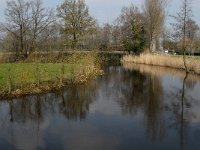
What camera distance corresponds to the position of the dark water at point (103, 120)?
10.5m

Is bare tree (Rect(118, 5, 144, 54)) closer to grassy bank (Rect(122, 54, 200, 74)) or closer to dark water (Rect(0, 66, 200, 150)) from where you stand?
grassy bank (Rect(122, 54, 200, 74))

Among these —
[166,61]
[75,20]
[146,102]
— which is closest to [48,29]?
[75,20]

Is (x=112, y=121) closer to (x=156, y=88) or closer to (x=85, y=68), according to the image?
(x=156, y=88)

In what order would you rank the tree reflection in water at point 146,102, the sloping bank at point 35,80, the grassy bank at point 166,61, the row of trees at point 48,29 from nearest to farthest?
the tree reflection in water at point 146,102, the sloping bank at point 35,80, the grassy bank at point 166,61, the row of trees at point 48,29

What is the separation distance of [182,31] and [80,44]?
16.6m

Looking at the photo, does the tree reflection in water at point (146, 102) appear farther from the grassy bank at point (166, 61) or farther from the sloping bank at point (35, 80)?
the grassy bank at point (166, 61)

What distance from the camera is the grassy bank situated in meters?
30.3

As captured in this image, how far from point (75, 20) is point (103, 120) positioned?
3161 cm

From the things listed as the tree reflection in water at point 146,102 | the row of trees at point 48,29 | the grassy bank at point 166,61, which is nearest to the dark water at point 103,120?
the tree reflection in water at point 146,102

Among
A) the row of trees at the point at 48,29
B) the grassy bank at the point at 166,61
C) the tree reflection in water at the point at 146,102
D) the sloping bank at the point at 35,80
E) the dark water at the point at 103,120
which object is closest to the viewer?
the dark water at the point at 103,120

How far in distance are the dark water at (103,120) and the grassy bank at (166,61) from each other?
33.5ft

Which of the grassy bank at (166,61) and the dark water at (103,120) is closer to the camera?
the dark water at (103,120)

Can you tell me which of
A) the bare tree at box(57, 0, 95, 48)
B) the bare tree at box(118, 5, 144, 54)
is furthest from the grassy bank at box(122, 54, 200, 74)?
the bare tree at box(57, 0, 95, 48)

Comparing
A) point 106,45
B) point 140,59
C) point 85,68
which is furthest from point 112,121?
point 106,45
